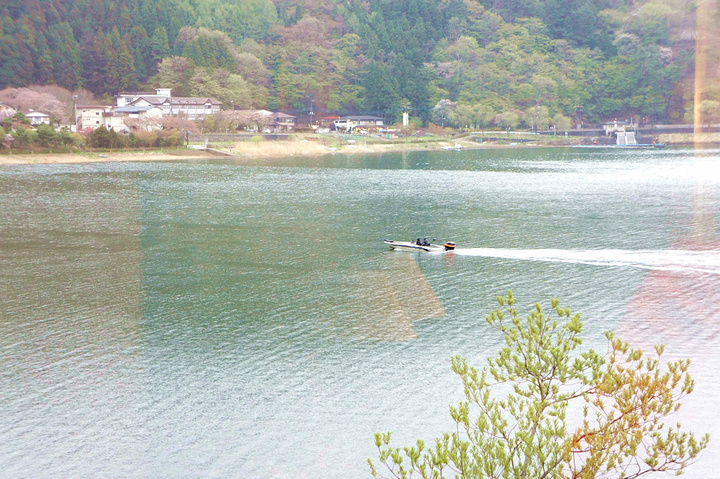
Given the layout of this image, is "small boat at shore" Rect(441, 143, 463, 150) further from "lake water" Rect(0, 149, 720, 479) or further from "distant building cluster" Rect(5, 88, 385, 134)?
"lake water" Rect(0, 149, 720, 479)

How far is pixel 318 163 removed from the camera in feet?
185

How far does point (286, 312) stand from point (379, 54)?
272ft

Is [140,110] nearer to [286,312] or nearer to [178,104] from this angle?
[178,104]

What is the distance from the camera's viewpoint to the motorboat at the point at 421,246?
20.5 metres

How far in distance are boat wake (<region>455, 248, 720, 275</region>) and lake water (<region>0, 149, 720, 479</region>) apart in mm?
107

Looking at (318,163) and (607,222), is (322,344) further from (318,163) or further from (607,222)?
(318,163)

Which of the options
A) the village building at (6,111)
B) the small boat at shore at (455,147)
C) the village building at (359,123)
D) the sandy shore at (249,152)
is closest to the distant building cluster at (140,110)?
the village building at (6,111)

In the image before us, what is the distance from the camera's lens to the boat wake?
18578 millimetres

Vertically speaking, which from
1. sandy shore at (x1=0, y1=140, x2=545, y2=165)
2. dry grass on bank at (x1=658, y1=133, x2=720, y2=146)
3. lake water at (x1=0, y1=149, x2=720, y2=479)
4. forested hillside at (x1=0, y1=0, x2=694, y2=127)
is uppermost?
forested hillside at (x1=0, y1=0, x2=694, y2=127)

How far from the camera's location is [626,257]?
1973 cm

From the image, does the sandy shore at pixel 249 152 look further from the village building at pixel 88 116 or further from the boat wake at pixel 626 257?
the boat wake at pixel 626 257

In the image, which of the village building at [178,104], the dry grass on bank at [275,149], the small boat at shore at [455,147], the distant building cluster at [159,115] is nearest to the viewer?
the dry grass on bank at [275,149]

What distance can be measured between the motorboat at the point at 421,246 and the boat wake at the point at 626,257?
1.09ft

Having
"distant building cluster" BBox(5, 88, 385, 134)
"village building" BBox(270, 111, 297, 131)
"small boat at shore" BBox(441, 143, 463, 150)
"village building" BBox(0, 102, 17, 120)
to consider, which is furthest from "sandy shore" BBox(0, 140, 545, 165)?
"village building" BBox(0, 102, 17, 120)
